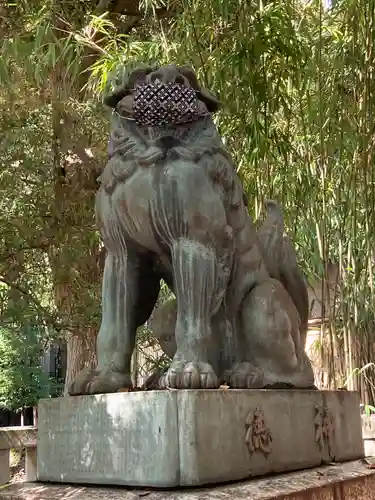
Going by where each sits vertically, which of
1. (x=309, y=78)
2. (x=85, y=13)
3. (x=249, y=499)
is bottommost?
(x=249, y=499)

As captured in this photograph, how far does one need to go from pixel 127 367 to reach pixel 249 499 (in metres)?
0.54

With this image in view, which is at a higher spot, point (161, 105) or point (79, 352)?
point (161, 105)

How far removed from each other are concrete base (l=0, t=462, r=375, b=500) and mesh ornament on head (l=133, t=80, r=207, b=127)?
3.27 ft

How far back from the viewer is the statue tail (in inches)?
89.1

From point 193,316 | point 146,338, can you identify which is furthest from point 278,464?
point 146,338

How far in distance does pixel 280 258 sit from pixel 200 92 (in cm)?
65

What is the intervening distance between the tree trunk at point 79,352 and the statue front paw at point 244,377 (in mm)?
2687

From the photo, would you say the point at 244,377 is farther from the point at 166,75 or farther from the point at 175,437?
the point at 166,75

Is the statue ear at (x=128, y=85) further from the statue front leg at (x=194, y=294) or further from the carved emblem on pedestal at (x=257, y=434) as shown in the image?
the carved emblem on pedestal at (x=257, y=434)

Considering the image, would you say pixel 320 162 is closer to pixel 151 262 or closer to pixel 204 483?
pixel 151 262

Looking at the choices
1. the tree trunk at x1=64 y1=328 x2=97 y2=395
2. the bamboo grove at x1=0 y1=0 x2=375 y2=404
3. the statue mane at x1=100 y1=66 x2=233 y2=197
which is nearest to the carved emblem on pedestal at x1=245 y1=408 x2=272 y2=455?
the statue mane at x1=100 y1=66 x2=233 y2=197

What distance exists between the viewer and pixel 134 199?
71.9 inches

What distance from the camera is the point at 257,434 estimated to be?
5.71 feet

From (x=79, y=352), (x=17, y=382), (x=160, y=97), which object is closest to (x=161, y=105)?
(x=160, y=97)
